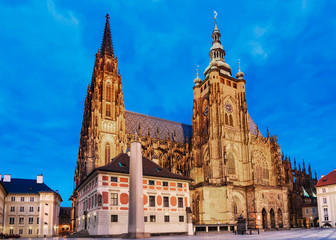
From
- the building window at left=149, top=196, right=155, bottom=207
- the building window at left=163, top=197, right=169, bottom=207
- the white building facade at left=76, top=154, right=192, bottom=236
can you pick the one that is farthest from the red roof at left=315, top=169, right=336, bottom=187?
the building window at left=149, top=196, right=155, bottom=207

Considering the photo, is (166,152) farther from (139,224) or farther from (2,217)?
(139,224)

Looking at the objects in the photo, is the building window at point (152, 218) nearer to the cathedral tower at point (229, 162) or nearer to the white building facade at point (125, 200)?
the white building facade at point (125, 200)

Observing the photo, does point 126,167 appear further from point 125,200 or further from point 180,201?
point 180,201

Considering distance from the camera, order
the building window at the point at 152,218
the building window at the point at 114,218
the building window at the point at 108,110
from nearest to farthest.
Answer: the building window at the point at 114,218, the building window at the point at 152,218, the building window at the point at 108,110

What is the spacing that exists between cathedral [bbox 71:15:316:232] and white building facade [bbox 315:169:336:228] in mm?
7035

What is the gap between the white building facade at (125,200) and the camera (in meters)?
37.4

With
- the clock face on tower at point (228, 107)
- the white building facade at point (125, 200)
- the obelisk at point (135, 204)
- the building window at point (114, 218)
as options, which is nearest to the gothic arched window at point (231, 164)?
the clock face on tower at point (228, 107)

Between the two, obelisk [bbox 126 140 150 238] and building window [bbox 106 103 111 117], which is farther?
building window [bbox 106 103 111 117]

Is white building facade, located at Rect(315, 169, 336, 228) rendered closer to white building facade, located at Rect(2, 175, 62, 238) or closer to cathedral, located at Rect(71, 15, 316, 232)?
cathedral, located at Rect(71, 15, 316, 232)

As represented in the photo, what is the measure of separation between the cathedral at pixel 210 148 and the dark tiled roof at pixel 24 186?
7152mm

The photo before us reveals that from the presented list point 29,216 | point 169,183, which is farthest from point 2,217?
point 169,183

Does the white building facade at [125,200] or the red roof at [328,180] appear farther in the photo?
the red roof at [328,180]

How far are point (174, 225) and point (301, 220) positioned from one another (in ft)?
150

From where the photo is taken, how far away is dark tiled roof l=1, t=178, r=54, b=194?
6362 cm
